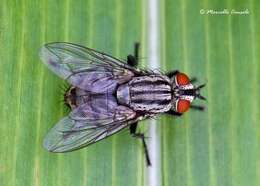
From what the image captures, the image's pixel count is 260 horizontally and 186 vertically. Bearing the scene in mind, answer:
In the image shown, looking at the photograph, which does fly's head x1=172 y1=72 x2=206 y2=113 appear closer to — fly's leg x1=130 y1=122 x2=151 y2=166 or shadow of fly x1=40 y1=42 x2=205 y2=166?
shadow of fly x1=40 y1=42 x2=205 y2=166

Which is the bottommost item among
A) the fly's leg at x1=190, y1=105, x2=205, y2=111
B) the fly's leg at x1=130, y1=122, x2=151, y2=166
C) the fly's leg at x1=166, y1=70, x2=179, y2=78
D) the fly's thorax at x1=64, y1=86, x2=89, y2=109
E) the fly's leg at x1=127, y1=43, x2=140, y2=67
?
the fly's leg at x1=130, y1=122, x2=151, y2=166

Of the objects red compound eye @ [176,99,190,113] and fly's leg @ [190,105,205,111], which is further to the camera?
fly's leg @ [190,105,205,111]

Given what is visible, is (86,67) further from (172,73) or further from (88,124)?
(172,73)

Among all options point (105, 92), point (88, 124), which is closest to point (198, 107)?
point (105, 92)

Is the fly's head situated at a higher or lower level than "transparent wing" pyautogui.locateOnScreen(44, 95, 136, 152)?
higher

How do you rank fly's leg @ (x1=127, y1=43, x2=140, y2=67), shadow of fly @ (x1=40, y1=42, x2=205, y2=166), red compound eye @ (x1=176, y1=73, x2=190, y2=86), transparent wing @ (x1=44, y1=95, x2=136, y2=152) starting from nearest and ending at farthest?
transparent wing @ (x1=44, y1=95, x2=136, y2=152)
shadow of fly @ (x1=40, y1=42, x2=205, y2=166)
red compound eye @ (x1=176, y1=73, x2=190, y2=86)
fly's leg @ (x1=127, y1=43, x2=140, y2=67)

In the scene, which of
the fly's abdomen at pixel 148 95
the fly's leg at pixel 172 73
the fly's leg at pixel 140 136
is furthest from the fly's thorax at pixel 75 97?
the fly's leg at pixel 172 73

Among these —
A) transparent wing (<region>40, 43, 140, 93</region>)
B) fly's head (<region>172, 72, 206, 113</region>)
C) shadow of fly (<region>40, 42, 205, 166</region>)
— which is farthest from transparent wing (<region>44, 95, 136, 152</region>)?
fly's head (<region>172, 72, 206, 113</region>)

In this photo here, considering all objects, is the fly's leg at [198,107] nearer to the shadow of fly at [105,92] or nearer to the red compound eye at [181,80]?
the shadow of fly at [105,92]
